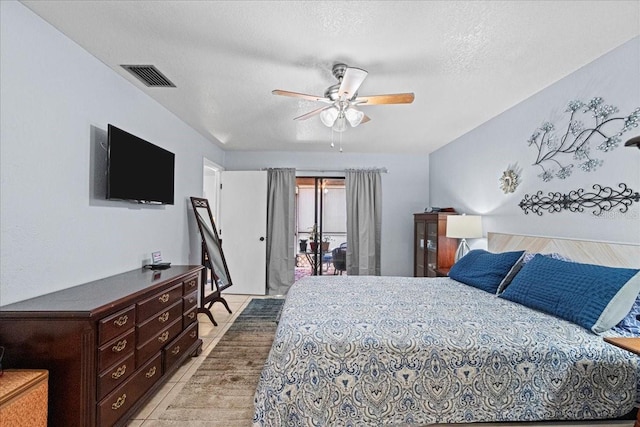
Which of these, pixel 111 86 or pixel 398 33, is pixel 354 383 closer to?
pixel 398 33

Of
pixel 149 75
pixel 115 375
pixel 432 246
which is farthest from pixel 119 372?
pixel 432 246

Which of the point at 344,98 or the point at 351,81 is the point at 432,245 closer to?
the point at 344,98

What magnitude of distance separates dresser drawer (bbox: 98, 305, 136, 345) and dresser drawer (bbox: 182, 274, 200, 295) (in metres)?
0.72

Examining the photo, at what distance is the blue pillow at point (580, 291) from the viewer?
1.72 metres

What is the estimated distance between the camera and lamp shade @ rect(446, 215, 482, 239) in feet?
11.7

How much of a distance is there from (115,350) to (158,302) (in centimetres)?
49

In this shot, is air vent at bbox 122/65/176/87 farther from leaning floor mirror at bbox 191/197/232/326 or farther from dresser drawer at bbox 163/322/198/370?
dresser drawer at bbox 163/322/198/370

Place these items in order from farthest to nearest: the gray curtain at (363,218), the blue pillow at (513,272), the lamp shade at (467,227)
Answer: the gray curtain at (363,218)
the lamp shade at (467,227)
the blue pillow at (513,272)

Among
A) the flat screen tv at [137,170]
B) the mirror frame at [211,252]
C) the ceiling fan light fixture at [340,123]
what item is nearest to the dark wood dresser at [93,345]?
the flat screen tv at [137,170]

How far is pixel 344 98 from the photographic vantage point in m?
2.38

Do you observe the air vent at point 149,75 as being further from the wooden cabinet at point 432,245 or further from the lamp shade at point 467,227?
the wooden cabinet at point 432,245

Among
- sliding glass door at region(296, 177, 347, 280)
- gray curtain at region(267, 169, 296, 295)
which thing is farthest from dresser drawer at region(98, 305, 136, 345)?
sliding glass door at region(296, 177, 347, 280)

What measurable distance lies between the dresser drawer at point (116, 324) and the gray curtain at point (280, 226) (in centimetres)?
337

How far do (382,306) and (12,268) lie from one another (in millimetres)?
2166
